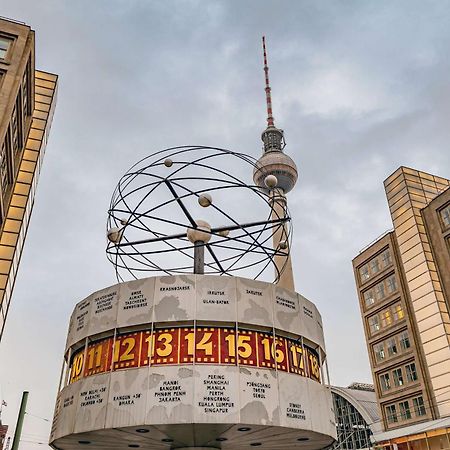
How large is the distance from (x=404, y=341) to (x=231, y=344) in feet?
151

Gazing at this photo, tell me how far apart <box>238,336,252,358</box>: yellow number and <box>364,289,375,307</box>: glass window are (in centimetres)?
5027

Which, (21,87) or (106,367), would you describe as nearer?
(106,367)

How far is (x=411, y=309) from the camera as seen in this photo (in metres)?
55.1

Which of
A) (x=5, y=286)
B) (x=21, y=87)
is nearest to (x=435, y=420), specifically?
(x=5, y=286)

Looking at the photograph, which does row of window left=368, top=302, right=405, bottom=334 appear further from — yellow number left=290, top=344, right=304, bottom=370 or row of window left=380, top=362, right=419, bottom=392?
yellow number left=290, top=344, right=304, bottom=370

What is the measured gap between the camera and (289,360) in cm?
1684

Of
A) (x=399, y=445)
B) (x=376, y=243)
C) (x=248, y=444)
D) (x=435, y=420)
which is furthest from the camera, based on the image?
(x=376, y=243)

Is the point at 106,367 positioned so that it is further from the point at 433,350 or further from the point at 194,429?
the point at 433,350

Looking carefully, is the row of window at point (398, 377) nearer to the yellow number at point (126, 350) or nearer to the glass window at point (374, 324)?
the glass window at point (374, 324)

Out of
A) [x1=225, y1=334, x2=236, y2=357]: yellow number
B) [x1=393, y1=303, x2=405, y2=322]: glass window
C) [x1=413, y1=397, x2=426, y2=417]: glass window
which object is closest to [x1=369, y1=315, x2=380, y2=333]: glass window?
[x1=393, y1=303, x2=405, y2=322]: glass window

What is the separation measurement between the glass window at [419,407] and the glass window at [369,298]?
1427 cm

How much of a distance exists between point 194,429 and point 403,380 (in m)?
46.5

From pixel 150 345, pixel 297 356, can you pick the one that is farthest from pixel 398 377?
pixel 150 345

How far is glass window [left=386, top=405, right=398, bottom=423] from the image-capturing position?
54.5 m
